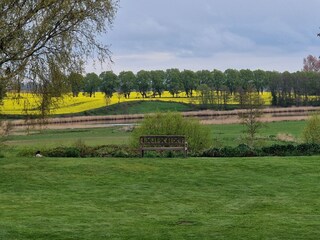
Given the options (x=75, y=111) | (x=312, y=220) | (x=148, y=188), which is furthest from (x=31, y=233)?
(x=75, y=111)

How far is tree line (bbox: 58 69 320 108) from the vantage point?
107188 millimetres

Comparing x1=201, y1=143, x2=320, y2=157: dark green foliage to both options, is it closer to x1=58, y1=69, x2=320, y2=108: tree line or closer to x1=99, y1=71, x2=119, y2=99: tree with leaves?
x1=58, y1=69, x2=320, y2=108: tree line

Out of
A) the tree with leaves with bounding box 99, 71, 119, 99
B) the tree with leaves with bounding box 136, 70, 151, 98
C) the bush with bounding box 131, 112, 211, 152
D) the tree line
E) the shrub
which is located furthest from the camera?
the tree with leaves with bounding box 136, 70, 151, 98

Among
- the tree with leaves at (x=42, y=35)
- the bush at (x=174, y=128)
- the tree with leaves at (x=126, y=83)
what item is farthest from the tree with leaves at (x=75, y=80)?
the tree with leaves at (x=126, y=83)

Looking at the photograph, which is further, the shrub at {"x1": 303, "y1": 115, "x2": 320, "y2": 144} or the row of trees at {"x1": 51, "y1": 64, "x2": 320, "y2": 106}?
the row of trees at {"x1": 51, "y1": 64, "x2": 320, "y2": 106}

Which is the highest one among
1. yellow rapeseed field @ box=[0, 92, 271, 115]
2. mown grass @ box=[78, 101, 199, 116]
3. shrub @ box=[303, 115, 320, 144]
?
yellow rapeseed field @ box=[0, 92, 271, 115]

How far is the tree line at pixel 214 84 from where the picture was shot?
352 feet

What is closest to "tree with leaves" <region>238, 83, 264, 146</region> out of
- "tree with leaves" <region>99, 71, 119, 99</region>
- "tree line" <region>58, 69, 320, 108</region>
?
"tree line" <region>58, 69, 320, 108</region>

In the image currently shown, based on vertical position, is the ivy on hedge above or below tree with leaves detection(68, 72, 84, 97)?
below

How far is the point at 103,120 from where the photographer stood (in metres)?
79.8

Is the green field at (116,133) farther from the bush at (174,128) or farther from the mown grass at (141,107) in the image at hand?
the bush at (174,128)

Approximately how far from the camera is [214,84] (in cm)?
13200

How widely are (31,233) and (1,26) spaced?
33.3ft

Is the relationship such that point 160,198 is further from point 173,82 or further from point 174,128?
point 173,82
